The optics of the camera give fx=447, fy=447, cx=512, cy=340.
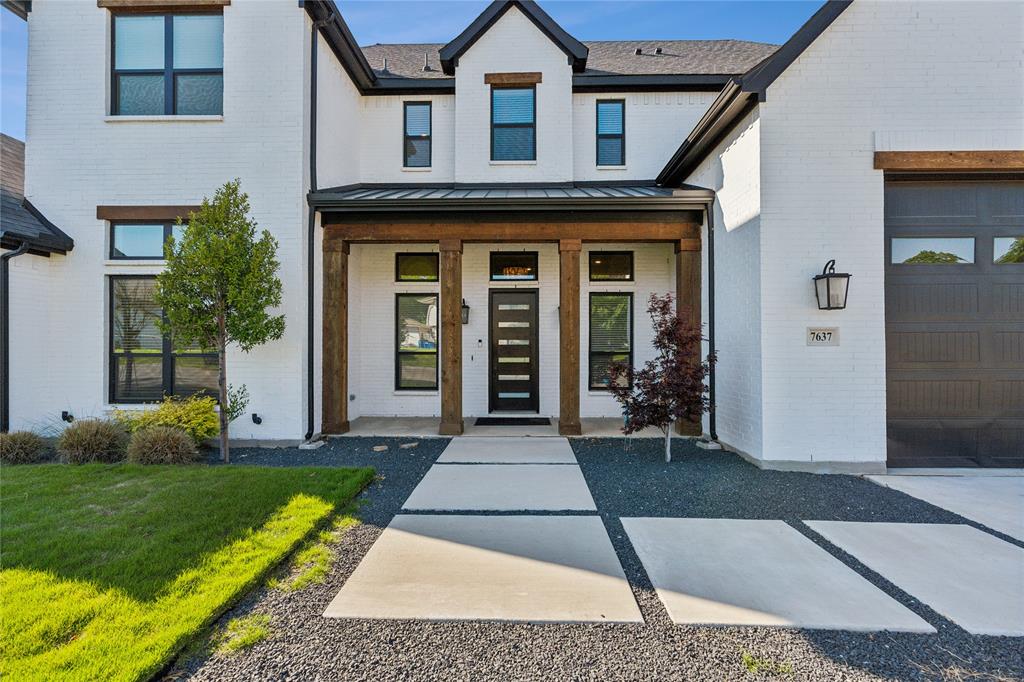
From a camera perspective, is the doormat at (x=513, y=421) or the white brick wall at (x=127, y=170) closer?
the white brick wall at (x=127, y=170)

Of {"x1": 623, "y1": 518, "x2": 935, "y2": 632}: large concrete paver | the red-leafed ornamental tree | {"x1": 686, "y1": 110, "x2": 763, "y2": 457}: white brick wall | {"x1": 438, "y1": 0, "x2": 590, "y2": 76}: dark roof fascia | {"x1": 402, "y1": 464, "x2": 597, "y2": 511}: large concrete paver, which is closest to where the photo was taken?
{"x1": 623, "y1": 518, "x2": 935, "y2": 632}: large concrete paver

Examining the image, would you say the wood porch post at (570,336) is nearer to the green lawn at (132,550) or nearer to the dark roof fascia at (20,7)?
the green lawn at (132,550)

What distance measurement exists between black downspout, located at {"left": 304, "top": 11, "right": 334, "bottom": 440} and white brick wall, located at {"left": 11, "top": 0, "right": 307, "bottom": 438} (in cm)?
14

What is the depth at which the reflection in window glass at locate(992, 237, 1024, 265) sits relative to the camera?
5426mm

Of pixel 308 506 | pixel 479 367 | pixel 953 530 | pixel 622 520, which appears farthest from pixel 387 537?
pixel 479 367

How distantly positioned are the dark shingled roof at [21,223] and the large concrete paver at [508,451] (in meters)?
6.31

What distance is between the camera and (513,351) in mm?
8930

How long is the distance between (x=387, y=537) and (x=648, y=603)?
200 centimetres

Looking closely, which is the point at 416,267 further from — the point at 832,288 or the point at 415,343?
the point at 832,288

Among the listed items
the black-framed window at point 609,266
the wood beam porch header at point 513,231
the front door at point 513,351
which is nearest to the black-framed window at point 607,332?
the black-framed window at point 609,266

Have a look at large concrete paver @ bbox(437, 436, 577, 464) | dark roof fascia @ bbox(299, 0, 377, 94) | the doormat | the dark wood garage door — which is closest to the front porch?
the doormat

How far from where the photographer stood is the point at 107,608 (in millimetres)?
2508

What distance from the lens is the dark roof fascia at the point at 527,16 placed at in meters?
8.58

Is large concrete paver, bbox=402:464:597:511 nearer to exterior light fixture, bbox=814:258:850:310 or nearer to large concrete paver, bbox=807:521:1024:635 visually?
large concrete paver, bbox=807:521:1024:635
